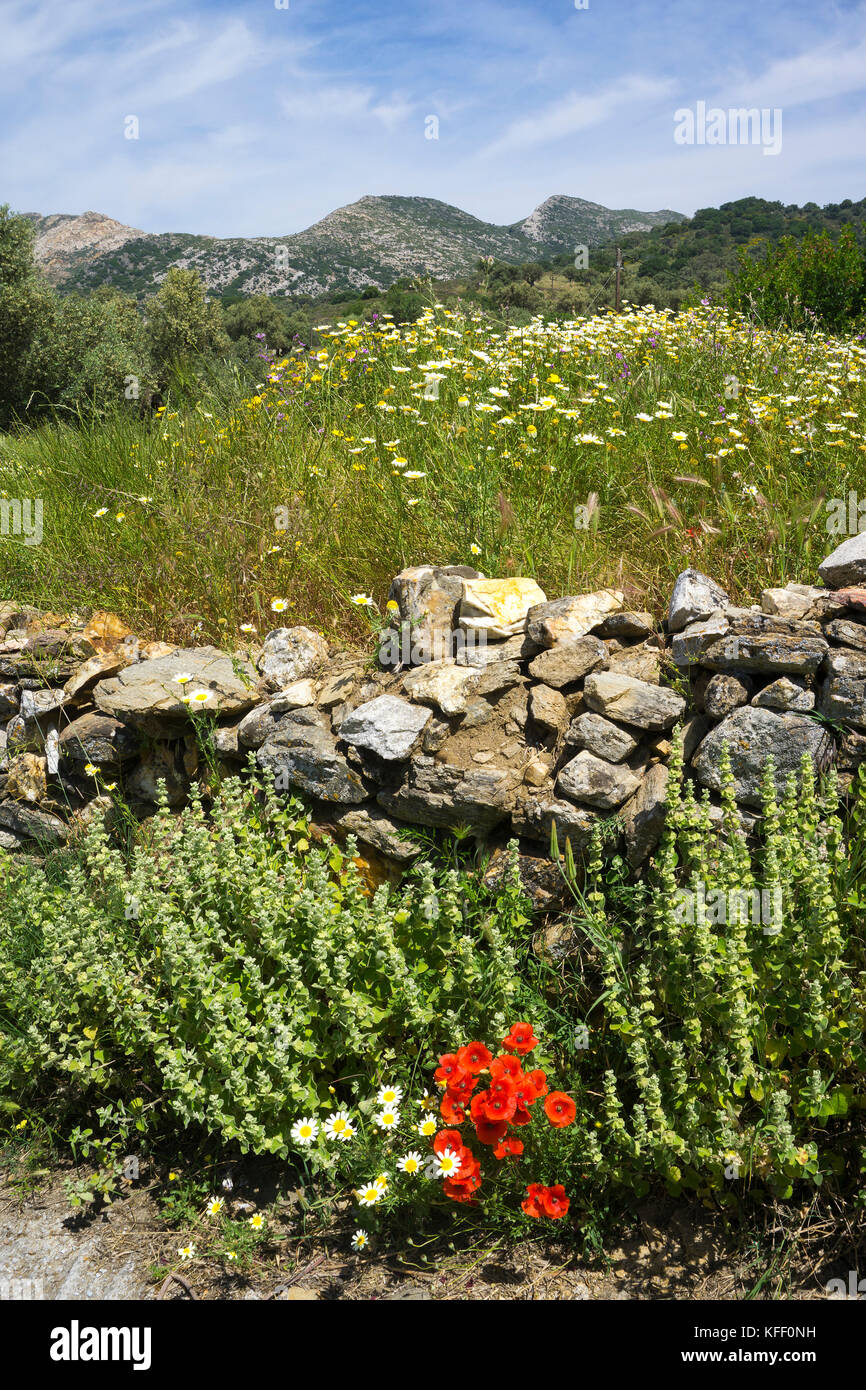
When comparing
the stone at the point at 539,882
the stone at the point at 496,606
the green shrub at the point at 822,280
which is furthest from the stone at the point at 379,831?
the green shrub at the point at 822,280

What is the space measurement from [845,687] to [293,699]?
2197 mm

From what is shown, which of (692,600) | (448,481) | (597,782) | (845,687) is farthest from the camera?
(448,481)

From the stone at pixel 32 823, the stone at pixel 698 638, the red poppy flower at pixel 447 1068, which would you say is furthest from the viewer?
the stone at pixel 32 823

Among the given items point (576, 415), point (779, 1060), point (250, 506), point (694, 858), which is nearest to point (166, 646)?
point (250, 506)

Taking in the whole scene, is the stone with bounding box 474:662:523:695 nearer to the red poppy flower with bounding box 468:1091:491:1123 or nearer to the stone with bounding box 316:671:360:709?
the stone with bounding box 316:671:360:709

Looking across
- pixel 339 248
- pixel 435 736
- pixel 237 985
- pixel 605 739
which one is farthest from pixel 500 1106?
pixel 339 248

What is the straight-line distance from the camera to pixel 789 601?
126 inches

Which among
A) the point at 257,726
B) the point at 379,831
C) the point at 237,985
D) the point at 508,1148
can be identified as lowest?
the point at 508,1148

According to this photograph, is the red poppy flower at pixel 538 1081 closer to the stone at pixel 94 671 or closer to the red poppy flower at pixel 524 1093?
the red poppy flower at pixel 524 1093

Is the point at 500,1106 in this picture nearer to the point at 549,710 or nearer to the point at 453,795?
the point at 453,795

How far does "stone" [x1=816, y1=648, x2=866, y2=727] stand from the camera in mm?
2756

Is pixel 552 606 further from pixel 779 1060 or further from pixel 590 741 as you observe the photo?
pixel 779 1060

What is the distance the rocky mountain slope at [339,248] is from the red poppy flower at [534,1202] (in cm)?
2446

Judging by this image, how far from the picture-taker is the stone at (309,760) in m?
3.41
